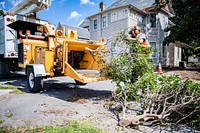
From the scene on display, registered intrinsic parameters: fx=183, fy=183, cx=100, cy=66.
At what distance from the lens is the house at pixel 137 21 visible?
20.8 metres

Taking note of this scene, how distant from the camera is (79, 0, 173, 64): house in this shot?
20.8 metres

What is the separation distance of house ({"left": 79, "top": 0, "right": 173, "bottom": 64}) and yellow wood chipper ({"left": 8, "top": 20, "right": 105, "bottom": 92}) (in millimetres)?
13432

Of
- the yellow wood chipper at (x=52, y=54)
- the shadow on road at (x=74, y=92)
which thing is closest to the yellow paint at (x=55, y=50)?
the yellow wood chipper at (x=52, y=54)

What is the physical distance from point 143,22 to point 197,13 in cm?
890

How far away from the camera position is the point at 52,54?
6688 millimetres

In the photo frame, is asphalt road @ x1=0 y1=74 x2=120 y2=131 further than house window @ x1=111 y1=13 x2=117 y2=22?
No

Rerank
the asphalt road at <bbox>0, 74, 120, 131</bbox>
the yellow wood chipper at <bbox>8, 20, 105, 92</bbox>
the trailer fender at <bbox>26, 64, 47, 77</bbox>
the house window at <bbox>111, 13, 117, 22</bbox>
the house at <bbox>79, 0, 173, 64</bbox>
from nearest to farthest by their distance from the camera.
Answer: the asphalt road at <bbox>0, 74, 120, 131</bbox> < the yellow wood chipper at <bbox>8, 20, 105, 92</bbox> < the trailer fender at <bbox>26, 64, 47, 77</bbox> < the house at <bbox>79, 0, 173, 64</bbox> < the house window at <bbox>111, 13, 117, 22</bbox>

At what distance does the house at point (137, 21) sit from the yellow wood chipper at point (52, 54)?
1343cm

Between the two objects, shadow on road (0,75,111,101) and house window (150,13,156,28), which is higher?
house window (150,13,156,28)

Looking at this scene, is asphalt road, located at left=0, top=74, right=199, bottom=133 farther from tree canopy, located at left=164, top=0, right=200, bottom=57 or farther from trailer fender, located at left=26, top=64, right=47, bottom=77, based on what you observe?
tree canopy, located at left=164, top=0, right=200, bottom=57

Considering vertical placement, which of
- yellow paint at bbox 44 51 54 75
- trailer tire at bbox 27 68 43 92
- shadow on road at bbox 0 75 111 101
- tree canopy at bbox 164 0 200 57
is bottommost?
shadow on road at bbox 0 75 111 101

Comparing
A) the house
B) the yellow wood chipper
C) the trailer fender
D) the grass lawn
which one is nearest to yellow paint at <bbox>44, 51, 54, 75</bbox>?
the yellow wood chipper

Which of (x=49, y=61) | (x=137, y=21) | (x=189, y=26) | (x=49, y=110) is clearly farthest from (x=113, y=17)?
(x=49, y=110)

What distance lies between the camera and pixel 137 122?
3576 mm
